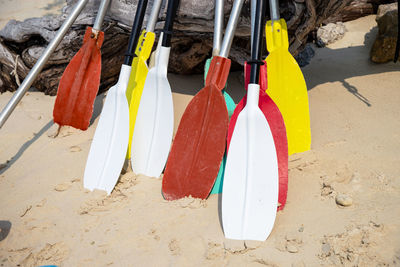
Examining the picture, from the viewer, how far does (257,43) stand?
66.5 inches

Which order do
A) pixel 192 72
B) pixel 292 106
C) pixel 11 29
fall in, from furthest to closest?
pixel 192 72, pixel 11 29, pixel 292 106

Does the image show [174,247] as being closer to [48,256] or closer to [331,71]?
[48,256]

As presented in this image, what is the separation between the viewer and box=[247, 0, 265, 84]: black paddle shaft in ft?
5.44

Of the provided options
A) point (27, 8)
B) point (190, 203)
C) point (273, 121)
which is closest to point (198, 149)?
point (190, 203)

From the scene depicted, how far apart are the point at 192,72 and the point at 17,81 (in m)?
1.44

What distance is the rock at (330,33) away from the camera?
3307 millimetres

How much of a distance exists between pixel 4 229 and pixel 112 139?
698 mm

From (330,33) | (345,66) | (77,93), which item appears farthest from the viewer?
(330,33)

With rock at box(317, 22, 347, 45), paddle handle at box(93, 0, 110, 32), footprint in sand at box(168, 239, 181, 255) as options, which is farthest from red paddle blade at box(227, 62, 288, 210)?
rock at box(317, 22, 347, 45)

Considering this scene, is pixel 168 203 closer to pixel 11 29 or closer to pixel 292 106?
pixel 292 106

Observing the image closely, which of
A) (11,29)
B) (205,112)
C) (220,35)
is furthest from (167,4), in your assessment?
(11,29)

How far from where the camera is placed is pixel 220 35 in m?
1.98

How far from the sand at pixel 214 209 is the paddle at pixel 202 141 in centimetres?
8

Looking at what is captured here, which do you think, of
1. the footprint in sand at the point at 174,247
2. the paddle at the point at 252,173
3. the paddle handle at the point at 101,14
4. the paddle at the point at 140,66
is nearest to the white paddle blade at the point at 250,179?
the paddle at the point at 252,173
